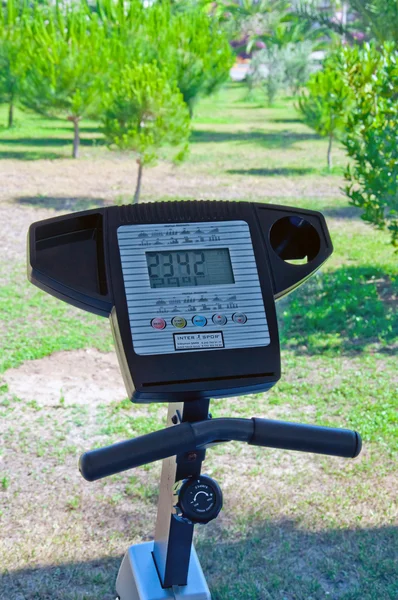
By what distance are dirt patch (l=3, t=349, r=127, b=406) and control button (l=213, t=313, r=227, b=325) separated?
3.11 m

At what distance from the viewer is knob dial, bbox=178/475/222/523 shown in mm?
1385

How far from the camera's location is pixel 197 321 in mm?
1348

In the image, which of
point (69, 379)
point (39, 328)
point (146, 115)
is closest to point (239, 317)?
point (69, 379)

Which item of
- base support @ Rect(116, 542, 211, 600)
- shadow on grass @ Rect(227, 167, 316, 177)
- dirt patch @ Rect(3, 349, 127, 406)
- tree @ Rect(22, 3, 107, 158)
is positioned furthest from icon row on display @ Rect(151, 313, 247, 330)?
tree @ Rect(22, 3, 107, 158)

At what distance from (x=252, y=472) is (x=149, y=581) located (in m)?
2.05

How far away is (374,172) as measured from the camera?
6.16 meters

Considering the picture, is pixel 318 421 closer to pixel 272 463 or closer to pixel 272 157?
pixel 272 463

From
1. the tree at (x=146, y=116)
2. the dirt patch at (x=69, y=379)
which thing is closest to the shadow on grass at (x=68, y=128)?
the tree at (x=146, y=116)

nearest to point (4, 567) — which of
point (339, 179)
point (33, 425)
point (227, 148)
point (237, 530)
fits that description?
point (237, 530)

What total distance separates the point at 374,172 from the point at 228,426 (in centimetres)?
512

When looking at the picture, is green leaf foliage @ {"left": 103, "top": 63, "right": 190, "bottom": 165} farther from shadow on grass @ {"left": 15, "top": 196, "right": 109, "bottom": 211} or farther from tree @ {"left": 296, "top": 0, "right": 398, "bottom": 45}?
tree @ {"left": 296, "top": 0, "right": 398, "bottom": 45}

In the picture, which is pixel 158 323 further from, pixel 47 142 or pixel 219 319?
pixel 47 142

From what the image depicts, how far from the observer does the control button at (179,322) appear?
1.34m

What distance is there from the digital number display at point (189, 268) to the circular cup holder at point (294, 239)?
200mm
